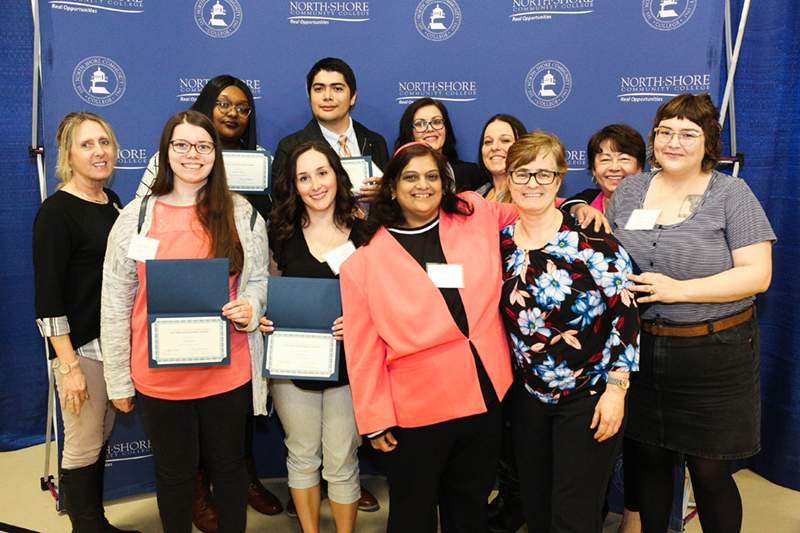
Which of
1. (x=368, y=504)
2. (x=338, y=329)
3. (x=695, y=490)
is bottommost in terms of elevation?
(x=368, y=504)

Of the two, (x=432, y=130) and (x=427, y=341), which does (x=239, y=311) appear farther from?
(x=432, y=130)

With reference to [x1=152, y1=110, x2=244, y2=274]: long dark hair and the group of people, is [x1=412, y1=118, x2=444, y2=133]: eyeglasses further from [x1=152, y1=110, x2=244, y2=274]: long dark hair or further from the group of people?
[x1=152, y1=110, x2=244, y2=274]: long dark hair

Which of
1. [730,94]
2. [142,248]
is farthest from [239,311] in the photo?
[730,94]

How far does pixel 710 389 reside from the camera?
1.98 m

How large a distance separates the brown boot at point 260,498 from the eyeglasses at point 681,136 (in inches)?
109

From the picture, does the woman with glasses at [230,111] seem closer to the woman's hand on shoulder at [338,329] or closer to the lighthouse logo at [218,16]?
the lighthouse logo at [218,16]

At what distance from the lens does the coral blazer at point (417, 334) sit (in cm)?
187

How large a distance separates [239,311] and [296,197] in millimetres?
577

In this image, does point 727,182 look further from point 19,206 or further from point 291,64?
point 19,206

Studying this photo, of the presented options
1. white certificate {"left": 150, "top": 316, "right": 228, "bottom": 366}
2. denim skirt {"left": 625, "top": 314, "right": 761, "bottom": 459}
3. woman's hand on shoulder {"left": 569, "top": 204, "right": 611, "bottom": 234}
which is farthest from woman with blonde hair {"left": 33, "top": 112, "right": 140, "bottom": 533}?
denim skirt {"left": 625, "top": 314, "right": 761, "bottom": 459}

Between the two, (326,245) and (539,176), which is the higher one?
(539,176)

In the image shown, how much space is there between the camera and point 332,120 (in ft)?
9.27

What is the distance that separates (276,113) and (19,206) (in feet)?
6.47

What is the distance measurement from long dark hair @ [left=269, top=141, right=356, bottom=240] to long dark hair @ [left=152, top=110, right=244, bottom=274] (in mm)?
221
